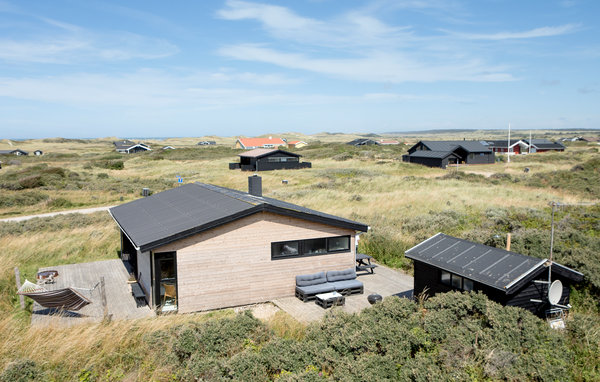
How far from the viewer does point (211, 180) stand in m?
47.9

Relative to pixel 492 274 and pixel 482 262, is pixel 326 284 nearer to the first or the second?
pixel 482 262

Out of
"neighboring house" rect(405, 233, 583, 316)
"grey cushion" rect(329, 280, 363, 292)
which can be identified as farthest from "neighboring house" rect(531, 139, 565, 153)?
"neighboring house" rect(405, 233, 583, 316)

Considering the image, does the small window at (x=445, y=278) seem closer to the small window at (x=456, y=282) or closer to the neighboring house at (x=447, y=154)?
the small window at (x=456, y=282)

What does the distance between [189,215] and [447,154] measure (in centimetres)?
5268

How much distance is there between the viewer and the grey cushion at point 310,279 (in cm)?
1369

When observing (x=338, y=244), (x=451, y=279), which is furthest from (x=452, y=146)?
(x=451, y=279)

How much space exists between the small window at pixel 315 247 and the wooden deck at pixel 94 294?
527 cm

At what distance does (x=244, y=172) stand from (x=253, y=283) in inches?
1701

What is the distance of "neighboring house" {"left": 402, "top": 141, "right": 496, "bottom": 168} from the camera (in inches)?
2366

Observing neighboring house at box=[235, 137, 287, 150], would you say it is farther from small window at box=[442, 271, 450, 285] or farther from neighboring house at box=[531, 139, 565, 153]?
small window at box=[442, 271, 450, 285]

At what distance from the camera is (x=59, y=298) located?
11.0 metres

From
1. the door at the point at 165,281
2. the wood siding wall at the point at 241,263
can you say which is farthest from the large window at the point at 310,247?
the door at the point at 165,281

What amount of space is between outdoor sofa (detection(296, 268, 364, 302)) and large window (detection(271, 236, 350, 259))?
756mm

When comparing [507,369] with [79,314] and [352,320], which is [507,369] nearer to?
[352,320]
